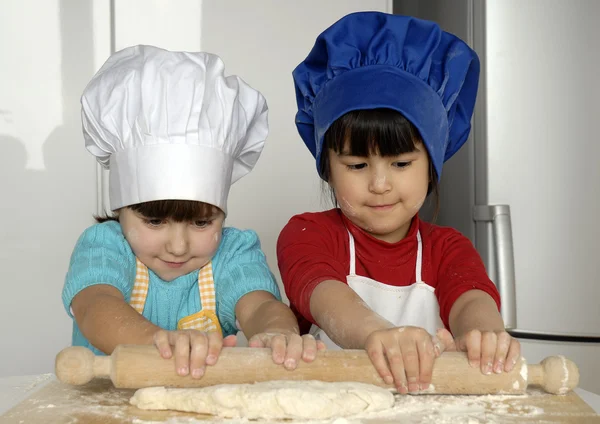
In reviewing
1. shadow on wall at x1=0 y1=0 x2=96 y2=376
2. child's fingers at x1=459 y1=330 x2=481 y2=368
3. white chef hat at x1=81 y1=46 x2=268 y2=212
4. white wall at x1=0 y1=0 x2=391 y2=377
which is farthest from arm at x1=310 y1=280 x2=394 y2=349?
shadow on wall at x1=0 y1=0 x2=96 y2=376

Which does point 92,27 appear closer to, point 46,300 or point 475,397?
point 46,300

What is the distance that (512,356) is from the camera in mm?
781

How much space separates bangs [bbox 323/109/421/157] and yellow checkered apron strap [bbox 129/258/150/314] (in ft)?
1.19

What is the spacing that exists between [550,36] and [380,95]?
2.88ft

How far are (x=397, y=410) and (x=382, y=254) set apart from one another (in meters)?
0.47

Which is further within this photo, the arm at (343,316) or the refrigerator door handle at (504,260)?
the refrigerator door handle at (504,260)

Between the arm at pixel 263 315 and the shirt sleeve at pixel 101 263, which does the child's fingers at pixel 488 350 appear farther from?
the shirt sleeve at pixel 101 263

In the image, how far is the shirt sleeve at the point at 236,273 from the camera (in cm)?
110

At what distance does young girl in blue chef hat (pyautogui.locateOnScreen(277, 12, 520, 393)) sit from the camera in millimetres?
1026

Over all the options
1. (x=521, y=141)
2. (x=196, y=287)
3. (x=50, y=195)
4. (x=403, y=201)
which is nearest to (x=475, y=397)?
(x=403, y=201)

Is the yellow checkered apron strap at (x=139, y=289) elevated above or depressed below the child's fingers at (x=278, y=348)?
above

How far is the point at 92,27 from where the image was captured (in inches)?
65.3

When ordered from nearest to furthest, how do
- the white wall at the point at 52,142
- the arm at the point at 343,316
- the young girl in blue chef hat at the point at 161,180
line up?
the arm at the point at 343,316, the young girl in blue chef hat at the point at 161,180, the white wall at the point at 52,142

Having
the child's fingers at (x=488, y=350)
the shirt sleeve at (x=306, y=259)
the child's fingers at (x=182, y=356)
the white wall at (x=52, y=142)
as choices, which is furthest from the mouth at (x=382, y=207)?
the white wall at (x=52, y=142)
